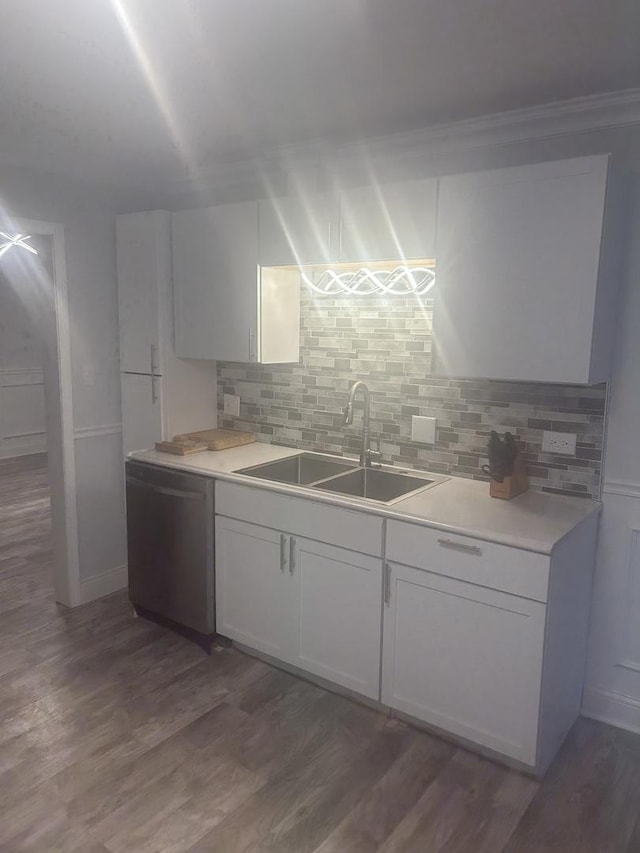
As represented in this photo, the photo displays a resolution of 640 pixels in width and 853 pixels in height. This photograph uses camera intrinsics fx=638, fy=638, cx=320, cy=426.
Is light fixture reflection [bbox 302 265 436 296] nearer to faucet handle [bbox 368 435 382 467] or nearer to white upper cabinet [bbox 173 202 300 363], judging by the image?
white upper cabinet [bbox 173 202 300 363]

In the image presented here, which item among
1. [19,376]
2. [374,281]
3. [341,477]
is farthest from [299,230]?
[19,376]

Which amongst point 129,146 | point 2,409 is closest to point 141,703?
point 129,146

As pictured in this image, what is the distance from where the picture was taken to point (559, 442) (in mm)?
2496

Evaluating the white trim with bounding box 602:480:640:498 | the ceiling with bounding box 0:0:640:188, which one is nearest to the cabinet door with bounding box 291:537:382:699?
the white trim with bounding box 602:480:640:498

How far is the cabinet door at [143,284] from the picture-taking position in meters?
3.24

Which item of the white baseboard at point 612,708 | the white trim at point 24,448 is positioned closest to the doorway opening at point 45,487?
the white trim at point 24,448

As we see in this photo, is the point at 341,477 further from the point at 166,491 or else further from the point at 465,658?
the point at 465,658

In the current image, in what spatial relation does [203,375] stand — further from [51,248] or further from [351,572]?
[351,572]

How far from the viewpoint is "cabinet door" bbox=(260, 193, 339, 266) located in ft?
8.75

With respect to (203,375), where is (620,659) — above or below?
below

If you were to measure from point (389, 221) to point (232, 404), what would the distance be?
1474 mm

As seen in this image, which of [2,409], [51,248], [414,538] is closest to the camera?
[414,538]

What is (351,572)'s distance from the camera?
8.12 feet

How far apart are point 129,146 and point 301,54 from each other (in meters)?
1.24
